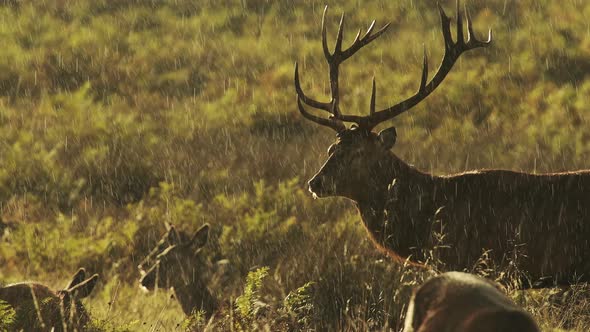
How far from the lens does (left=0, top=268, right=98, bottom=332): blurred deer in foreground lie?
22.7 feet

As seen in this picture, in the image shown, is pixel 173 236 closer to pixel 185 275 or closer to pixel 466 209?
pixel 185 275

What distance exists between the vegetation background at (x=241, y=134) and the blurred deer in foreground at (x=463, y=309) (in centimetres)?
183

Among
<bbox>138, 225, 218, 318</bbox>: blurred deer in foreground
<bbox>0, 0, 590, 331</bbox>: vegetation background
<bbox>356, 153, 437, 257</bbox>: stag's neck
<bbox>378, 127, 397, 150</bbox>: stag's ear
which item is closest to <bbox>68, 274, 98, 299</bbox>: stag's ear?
<bbox>0, 0, 590, 331</bbox>: vegetation background

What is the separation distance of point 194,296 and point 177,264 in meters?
0.38

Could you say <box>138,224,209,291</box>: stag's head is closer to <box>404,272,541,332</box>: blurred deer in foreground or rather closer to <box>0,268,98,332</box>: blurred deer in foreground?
<box>0,268,98,332</box>: blurred deer in foreground

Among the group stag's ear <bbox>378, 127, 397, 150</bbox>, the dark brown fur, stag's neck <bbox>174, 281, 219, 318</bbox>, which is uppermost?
stag's ear <bbox>378, 127, 397, 150</bbox>

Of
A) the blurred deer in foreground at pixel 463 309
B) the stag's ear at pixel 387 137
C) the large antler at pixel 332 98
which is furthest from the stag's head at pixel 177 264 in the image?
the blurred deer in foreground at pixel 463 309

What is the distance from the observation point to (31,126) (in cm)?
2238

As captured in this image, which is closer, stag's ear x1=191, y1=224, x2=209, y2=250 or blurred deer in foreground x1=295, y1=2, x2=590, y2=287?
blurred deer in foreground x1=295, y1=2, x2=590, y2=287

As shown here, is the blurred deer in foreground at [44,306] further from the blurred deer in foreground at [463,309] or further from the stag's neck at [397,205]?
the blurred deer in foreground at [463,309]

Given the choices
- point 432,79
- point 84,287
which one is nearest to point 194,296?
point 84,287

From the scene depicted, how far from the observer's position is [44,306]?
723cm

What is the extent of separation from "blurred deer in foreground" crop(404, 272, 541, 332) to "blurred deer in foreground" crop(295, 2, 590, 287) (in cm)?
380

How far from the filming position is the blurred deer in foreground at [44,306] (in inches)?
272
